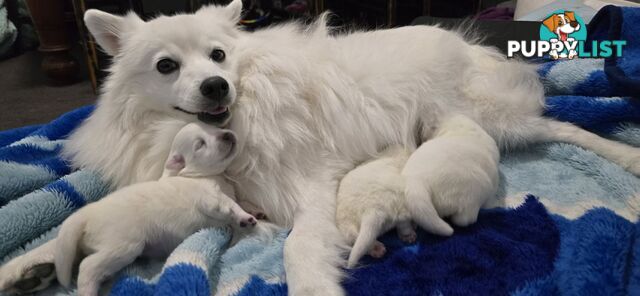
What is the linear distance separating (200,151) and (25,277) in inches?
18.3

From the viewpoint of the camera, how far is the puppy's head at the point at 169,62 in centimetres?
121

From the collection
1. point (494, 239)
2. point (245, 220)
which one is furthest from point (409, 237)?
point (245, 220)

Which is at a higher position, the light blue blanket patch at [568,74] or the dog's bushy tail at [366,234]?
the light blue blanket patch at [568,74]

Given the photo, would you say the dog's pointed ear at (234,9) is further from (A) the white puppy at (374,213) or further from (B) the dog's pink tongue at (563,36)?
(B) the dog's pink tongue at (563,36)

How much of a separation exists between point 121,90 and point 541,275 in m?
1.21

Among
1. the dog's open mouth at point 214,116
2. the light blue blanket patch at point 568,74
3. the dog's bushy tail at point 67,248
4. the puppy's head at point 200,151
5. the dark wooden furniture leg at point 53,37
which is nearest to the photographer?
the dog's bushy tail at point 67,248

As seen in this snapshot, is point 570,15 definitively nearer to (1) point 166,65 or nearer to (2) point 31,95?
(1) point 166,65

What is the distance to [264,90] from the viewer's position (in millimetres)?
1271

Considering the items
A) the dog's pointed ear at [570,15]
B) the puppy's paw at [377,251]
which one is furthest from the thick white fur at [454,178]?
the dog's pointed ear at [570,15]

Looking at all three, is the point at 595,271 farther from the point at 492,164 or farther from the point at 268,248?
the point at 268,248

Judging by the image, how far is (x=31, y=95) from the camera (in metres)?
3.14

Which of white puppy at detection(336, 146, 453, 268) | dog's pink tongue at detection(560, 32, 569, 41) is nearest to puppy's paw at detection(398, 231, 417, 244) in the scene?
white puppy at detection(336, 146, 453, 268)

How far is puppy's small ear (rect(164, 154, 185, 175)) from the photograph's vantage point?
3.81 feet

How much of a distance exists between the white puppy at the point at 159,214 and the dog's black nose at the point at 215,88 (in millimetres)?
91
